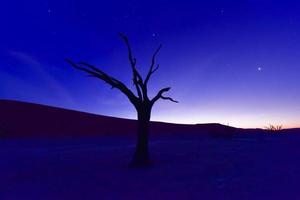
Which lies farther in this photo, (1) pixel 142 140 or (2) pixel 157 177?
(1) pixel 142 140

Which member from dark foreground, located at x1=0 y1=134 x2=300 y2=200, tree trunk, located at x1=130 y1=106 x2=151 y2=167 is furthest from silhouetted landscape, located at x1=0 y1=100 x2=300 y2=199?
tree trunk, located at x1=130 y1=106 x2=151 y2=167

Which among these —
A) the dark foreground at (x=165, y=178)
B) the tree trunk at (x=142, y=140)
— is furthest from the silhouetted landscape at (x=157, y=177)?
the tree trunk at (x=142, y=140)

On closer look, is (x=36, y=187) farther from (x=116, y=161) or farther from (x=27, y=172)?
(x=116, y=161)

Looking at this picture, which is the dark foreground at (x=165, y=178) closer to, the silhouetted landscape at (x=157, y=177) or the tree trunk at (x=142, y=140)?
the silhouetted landscape at (x=157, y=177)

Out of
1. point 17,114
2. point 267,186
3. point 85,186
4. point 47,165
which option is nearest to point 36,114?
point 17,114

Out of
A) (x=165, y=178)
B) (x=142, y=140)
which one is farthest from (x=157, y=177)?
(x=142, y=140)

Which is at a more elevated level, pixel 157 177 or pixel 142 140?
pixel 142 140

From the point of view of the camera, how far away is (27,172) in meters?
13.7

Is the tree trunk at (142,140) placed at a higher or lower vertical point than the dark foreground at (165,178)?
higher

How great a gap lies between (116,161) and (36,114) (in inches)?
1152

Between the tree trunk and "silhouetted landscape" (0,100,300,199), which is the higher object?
the tree trunk

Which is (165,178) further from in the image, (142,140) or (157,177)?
(142,140)

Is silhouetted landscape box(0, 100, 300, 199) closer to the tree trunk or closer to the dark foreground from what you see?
the dark foreground

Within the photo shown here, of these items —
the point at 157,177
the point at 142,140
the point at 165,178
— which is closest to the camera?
the point at 165,178
